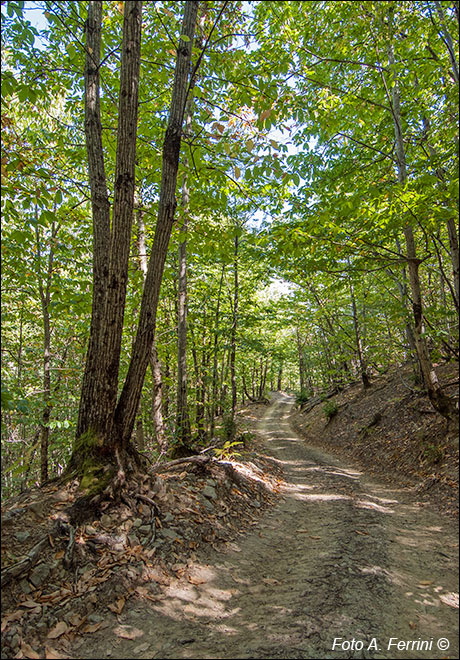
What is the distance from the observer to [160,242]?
4.38 m

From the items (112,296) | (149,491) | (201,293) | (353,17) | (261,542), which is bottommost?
(261,542)

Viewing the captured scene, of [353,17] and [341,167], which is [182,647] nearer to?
[341,167]

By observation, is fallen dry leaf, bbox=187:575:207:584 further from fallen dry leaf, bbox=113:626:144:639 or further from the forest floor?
fallen dry leaf, bbox=113:626:144:639

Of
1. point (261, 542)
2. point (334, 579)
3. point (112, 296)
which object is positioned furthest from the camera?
point (261, 542)

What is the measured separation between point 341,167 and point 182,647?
29.6ft

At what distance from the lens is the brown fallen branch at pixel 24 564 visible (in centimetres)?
263

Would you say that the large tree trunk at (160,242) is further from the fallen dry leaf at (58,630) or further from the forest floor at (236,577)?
the fallen dry leaf at (58,630)

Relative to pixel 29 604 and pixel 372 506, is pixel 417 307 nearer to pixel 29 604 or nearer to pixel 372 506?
pixel 372 506

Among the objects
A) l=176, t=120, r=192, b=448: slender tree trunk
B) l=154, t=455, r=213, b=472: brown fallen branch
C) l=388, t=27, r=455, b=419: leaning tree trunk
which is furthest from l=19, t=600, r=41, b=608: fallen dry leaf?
l=388, t=27, r=455, b=419: leaning tree trunk

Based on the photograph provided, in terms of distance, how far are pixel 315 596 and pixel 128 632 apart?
1.63 metres

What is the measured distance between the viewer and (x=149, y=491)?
4.21 m

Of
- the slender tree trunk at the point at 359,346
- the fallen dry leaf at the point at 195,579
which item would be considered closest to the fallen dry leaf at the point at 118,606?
the fallen dry leaf at the point at 195,579

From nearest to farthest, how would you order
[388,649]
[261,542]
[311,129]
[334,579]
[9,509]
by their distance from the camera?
[388,649] → [334,579] → [9,509] → [261,542] → [311,129]

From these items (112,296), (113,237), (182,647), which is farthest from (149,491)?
(113,237)
